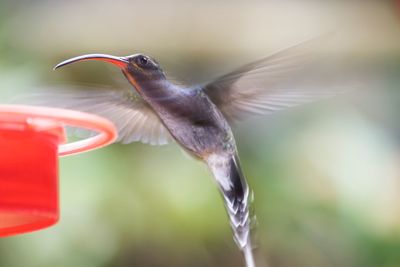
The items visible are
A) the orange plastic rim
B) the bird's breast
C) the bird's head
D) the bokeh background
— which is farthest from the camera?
the bokeh background

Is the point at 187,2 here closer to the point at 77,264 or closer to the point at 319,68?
the point at 77,264

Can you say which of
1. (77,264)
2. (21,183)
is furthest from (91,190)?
(21,183)

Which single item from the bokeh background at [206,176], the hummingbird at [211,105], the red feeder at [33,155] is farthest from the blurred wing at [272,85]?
the bokeh background at [206,176]

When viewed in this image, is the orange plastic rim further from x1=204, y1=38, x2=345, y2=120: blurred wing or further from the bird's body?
x1=204, y1=38, x2=345, y2=120: blurred wing

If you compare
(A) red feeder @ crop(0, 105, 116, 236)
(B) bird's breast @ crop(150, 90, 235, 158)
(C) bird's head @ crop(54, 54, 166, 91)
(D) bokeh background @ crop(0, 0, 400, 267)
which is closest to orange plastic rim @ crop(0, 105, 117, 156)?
(A) red feeder @ crop(0, 105, 116, 236)

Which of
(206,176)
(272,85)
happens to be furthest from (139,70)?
(206,176)
